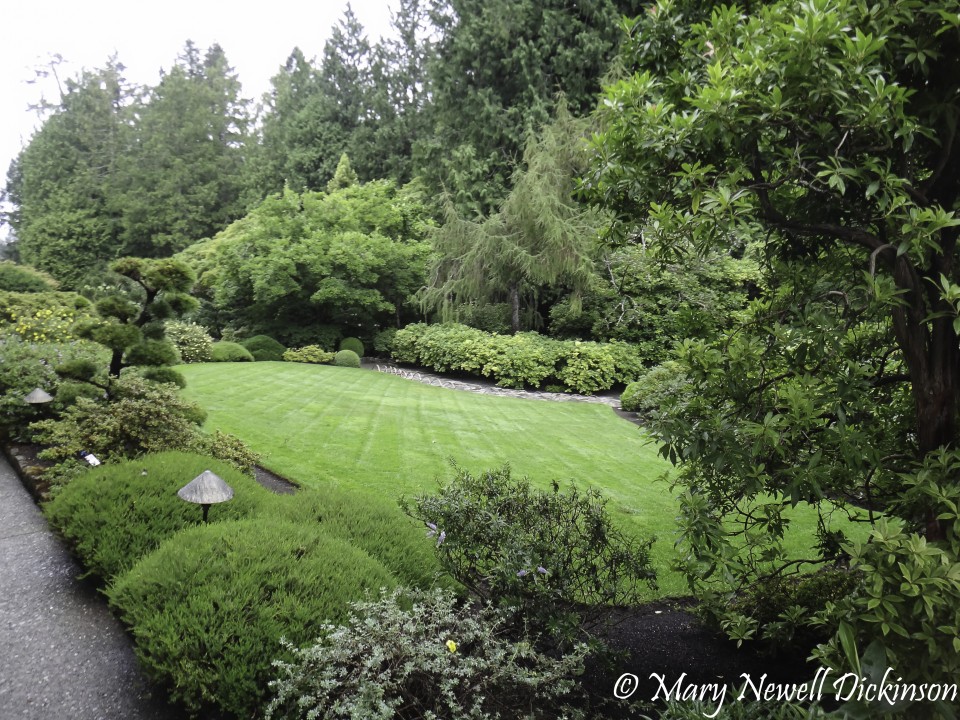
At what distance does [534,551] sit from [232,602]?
5.18ft

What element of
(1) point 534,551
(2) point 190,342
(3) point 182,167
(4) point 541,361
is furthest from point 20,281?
(1) point 534,551

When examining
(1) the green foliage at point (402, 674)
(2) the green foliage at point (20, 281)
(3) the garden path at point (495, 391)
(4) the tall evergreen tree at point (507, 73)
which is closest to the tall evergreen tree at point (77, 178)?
(2) the green foliage at point (20, 281)

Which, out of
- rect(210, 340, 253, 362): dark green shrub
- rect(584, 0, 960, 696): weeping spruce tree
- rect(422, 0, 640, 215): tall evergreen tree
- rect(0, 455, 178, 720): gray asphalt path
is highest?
rect(422, 0, 640, 215): tall evergreen tree

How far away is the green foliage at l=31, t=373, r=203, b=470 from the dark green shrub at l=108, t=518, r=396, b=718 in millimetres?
2195

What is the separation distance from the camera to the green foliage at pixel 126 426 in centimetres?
483

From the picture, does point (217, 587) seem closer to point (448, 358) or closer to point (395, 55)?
point (448, 358)

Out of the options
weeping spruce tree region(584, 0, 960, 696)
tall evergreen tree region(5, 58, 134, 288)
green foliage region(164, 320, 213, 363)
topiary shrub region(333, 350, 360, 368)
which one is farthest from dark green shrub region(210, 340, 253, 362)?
tall evergreen tree region(5, 58, 134, 288)

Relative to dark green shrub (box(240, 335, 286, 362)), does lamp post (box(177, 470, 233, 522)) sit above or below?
above

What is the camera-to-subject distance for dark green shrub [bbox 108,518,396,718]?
2.35m

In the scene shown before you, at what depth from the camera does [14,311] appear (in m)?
12.0

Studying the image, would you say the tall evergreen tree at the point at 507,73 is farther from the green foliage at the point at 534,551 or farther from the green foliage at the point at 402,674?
the green foliage at the point at 402,674

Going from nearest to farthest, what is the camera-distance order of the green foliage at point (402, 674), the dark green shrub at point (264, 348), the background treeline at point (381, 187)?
1. the green foliage at point (402, 674)
2. the background treeline at point (381, 187)
3. the dark green shrub at point (264, 348)

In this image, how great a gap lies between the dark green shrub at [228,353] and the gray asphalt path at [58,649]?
1213 centimetres

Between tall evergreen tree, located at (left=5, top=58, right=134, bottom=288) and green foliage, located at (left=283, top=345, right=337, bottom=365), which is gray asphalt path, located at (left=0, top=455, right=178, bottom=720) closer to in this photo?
green foliage, located at (left=283, top=345, right=337, bottom=365)
